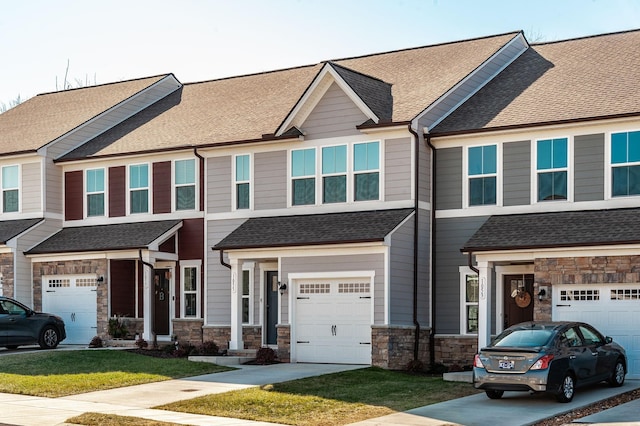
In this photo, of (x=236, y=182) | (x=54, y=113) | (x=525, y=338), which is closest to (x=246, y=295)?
(x=236, y=182)

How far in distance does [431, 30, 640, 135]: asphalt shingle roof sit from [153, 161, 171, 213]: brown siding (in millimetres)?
9287

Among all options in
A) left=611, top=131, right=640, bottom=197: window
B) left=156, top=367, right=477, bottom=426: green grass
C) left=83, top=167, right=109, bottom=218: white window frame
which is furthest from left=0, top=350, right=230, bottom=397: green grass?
left=611, top=131, right=640, bottom=197: window

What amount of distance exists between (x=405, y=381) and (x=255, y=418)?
5.54 m

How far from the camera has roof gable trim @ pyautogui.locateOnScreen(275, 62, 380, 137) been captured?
2808cm

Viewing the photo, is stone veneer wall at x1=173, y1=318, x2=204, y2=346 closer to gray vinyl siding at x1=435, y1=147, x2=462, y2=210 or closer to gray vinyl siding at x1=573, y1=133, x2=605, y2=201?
gray vinyl siding at x1=435, y1=147, x2=462, y2=210

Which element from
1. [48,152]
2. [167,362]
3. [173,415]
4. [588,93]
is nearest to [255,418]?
[173,415]

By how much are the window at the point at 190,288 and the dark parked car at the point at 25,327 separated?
381cm

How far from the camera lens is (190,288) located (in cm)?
3222

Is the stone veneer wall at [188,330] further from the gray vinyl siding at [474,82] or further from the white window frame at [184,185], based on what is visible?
the gray vinyl siding at [474,82]

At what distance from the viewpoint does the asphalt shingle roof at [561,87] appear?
26.4 meters

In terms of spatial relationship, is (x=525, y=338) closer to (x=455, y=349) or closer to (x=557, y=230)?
(x=557, y=230)

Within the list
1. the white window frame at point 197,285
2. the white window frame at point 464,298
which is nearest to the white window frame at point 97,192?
the white window frame at point 197,285

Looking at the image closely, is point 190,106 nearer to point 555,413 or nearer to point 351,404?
point 351,404

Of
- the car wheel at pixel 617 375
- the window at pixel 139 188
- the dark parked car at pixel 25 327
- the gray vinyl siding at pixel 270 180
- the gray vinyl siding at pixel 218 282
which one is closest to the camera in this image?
the car wheel at pixel 617 375
